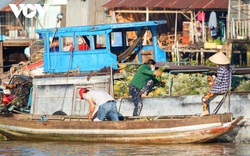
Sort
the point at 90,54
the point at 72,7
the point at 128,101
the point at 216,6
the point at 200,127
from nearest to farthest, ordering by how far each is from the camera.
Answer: the point at 200,127
the point at 128,101
the point at 90,54
the point at 216,6
the point at 72,7

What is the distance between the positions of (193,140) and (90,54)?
3918mm

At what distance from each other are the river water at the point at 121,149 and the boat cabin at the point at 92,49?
245 cm

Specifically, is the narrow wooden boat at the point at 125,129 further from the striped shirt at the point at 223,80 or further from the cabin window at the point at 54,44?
the cabin window at the point at 54,44

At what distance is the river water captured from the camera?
50.3 ft

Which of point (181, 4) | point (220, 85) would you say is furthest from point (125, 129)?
point (181, 4)

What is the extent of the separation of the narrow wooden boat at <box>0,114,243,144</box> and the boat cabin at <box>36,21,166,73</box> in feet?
5.00

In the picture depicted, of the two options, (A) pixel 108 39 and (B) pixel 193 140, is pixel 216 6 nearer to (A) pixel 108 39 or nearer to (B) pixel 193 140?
(A) pixel 108 39

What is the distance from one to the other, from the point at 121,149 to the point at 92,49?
359 cm

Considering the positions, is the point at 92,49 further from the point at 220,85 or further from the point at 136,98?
the point at 220,85

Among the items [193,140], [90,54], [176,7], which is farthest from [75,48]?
[176,7]

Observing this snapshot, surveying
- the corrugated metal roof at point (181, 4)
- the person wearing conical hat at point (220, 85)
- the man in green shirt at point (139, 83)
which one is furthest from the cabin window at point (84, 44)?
the corrugated metal roof at point (181, 4)

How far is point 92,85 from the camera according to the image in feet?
59.1

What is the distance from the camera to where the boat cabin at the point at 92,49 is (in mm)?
18641

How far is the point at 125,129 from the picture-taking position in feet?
54.2
